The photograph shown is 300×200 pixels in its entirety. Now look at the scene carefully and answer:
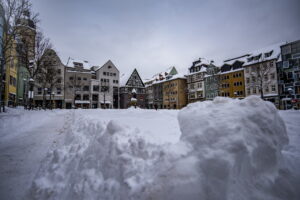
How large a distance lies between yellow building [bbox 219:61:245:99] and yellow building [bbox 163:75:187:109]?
14.0m

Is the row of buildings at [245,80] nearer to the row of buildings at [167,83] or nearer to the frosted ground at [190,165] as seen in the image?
the row of buildings at [167,83]

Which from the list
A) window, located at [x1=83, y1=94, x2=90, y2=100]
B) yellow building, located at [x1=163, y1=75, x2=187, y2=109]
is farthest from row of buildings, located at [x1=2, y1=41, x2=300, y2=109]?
window, located at [x1=83, y1=94, x2=90, y2=100]

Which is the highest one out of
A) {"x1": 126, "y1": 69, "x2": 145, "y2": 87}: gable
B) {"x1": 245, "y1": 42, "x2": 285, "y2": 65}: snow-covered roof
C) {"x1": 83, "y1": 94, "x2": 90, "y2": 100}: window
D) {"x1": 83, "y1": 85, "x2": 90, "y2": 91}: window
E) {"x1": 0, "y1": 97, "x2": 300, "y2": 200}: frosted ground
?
{"x1": 245, "y1": 42, "x2": 285, "y2": 65}: snow-covered roof

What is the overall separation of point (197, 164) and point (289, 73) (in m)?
43.9

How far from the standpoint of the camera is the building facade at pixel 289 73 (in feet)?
104

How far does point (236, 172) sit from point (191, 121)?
1111mm

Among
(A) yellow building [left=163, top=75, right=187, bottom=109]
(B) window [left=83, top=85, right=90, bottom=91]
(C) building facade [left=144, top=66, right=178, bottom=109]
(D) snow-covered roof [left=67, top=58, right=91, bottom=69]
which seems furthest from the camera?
(C) building facade [left=144, top=66, right=178, bottom=109]

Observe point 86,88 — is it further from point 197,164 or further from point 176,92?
point 197,164

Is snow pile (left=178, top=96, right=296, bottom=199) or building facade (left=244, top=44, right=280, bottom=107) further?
building facade (left=244, top=44, right=280, bottom=107)

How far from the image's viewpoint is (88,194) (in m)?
2.74

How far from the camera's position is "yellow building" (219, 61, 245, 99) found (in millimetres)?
40875

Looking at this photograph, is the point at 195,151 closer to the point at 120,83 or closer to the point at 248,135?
the point at 248,135

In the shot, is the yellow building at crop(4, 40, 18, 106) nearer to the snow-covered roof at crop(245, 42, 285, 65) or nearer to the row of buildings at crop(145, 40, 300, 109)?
the row of buildings at crop(145, 40, 300, 109)

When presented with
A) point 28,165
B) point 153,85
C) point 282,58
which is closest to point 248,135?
point 28,165
